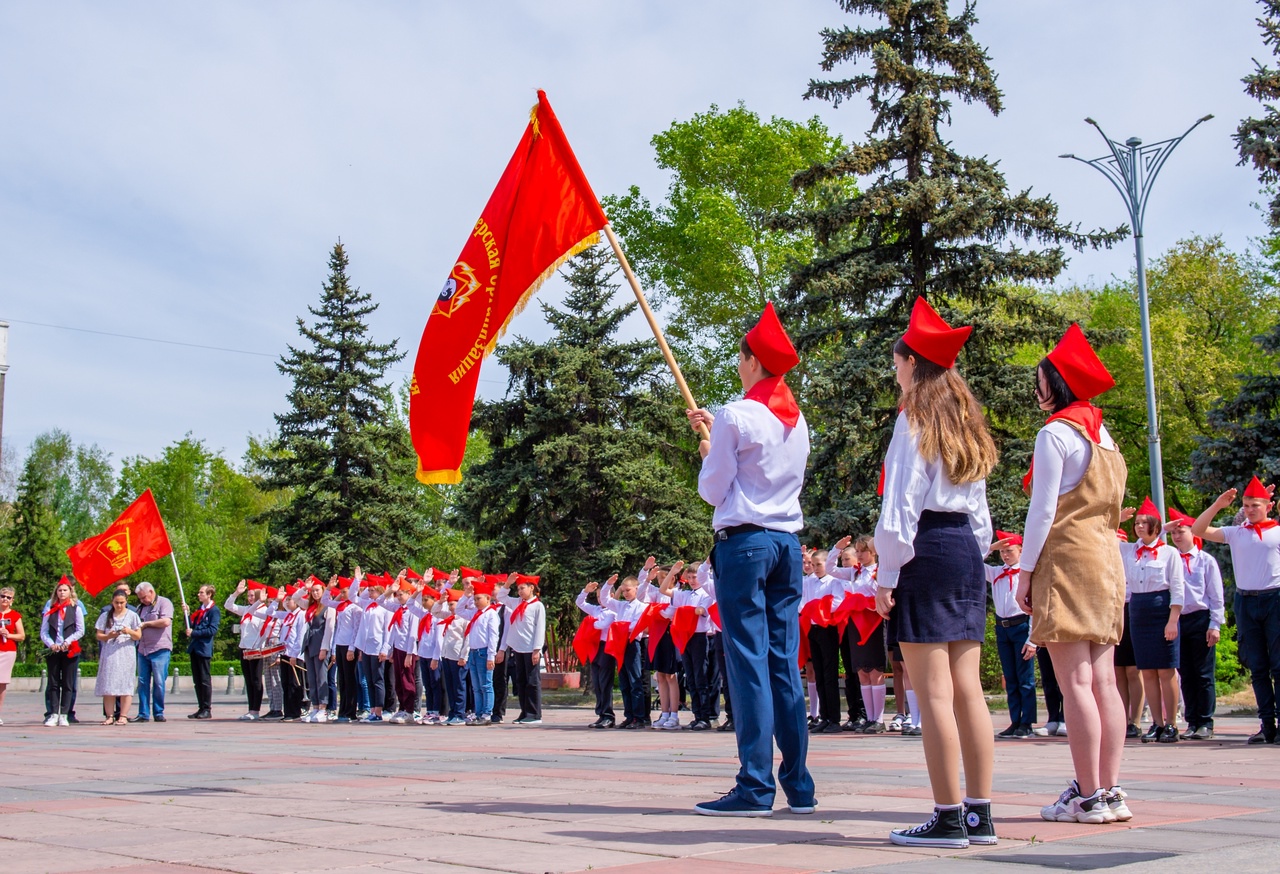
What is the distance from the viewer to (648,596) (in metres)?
17.1

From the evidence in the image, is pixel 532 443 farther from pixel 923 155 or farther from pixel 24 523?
pixel 24 523

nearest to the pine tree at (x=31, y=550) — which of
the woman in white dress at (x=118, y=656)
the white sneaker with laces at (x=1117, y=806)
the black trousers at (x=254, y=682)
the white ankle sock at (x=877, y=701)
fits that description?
the black trousers at (x=254, y=682)

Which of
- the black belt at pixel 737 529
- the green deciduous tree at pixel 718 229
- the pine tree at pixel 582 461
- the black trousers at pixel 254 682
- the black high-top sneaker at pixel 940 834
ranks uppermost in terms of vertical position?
the green deciduous tree at pixel 718 229

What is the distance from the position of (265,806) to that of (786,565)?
10.1 ft

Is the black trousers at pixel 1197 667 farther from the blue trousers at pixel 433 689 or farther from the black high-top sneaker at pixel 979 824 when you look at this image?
the blue trousers at pixel 433 689

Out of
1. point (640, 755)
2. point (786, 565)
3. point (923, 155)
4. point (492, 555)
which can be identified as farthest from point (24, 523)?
point (786, 565)

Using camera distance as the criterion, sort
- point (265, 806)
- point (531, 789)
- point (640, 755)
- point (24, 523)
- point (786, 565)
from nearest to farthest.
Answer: point (786, 565) → point (265, 806) → point (531, 789) → point (640, 755) → point (24, 523)

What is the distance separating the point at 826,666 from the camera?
15141mm

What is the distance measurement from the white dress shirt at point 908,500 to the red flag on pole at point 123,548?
Answer: 2154 cm

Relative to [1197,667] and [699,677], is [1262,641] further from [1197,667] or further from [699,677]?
[699,677]

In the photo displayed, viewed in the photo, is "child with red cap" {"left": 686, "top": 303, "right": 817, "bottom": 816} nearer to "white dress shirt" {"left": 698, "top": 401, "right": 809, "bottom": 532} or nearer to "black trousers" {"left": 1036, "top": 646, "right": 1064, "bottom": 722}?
"white dress shirt" {"left": 698, "top": 401, "right": 809, "bottom": 532}

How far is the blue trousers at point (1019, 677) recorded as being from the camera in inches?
499

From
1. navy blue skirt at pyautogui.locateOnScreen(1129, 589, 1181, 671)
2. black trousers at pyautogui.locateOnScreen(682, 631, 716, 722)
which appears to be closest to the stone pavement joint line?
navy blue skirt at pyautogui.locateOnScreen(1129, 589, 1181, 671)

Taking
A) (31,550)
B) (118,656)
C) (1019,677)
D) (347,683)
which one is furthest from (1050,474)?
(31,550)
